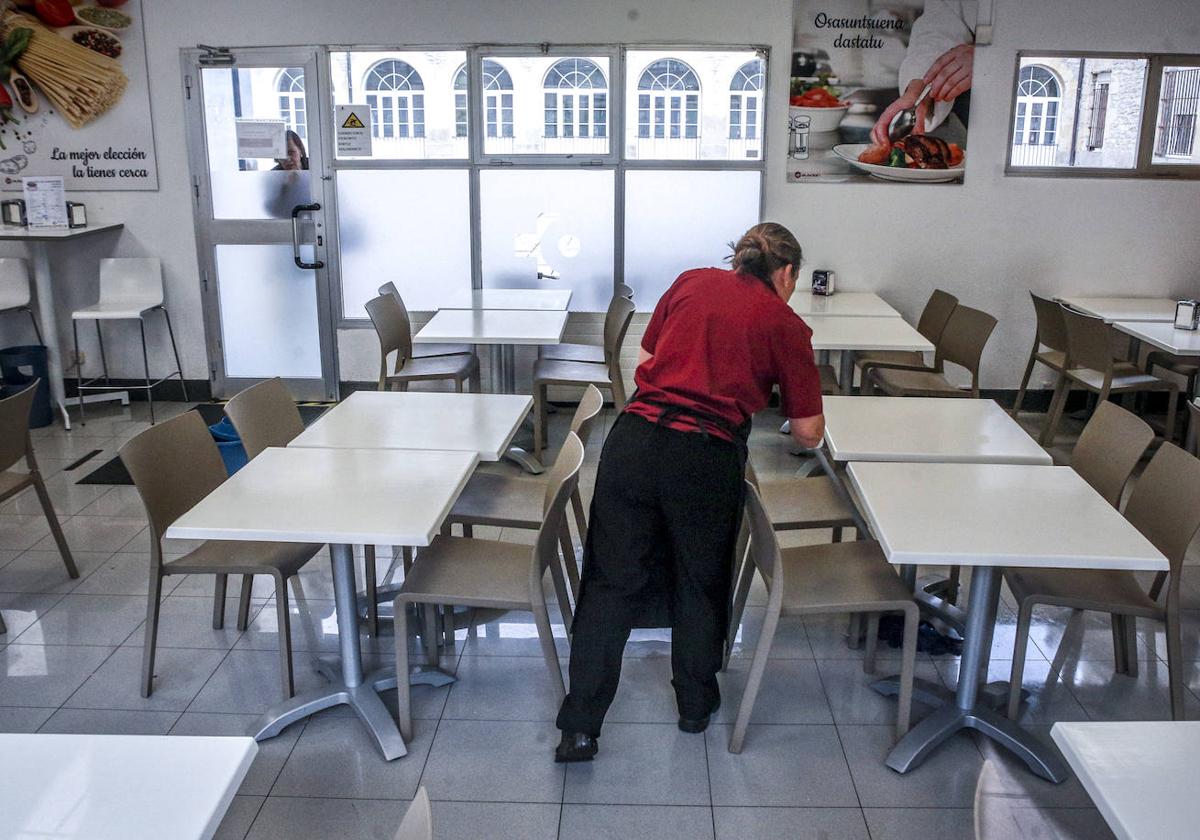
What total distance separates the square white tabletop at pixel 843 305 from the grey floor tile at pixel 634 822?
131 inches

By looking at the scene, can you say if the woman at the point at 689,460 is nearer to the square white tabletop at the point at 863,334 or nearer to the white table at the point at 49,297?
the square white tabletop at the point at 863,334

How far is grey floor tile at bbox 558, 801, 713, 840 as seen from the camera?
2627 millimetres

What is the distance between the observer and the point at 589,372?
5598 millimetres

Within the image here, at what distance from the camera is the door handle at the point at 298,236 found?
6.44m

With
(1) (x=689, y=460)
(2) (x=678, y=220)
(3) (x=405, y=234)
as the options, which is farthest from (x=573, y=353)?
(1) (x=689, y=460)

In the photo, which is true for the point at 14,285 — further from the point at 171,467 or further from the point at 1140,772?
the point at 1140,772

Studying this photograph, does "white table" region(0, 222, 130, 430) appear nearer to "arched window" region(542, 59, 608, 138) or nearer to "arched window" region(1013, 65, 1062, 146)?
"arched window" region(542, 59, 608, 138)

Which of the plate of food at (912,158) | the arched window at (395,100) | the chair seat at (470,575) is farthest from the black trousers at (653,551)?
the arched window at (395,100)

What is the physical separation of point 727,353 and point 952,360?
3197 millimetres

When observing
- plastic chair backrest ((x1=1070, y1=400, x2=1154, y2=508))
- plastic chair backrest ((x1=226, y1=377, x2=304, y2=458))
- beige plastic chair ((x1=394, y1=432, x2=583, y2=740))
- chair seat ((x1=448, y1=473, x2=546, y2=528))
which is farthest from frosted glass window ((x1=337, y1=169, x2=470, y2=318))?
plastic chair backrest ((x1=1070, y1=400, x2=1154, y2=508))

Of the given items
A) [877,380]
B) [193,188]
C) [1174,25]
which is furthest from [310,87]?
[1174,25]

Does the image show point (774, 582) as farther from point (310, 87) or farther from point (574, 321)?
point (310, 87)

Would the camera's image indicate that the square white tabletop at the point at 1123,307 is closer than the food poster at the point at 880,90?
Yes

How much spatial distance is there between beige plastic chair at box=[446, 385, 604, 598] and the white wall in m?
3.12
